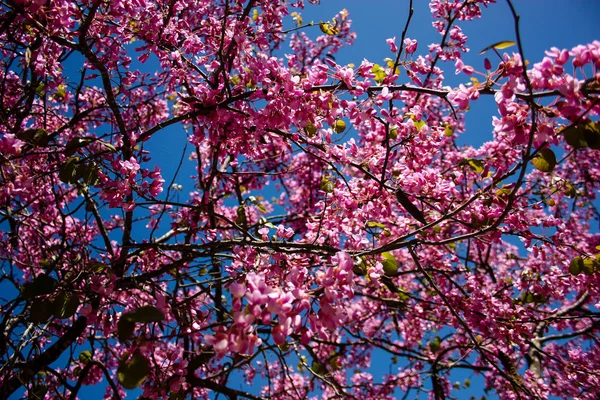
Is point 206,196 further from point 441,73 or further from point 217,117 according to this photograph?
point 441,73

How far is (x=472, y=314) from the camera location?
10.8 ft

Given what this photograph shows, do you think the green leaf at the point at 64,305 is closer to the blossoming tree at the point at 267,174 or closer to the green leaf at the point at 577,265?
the blossoming tree at the point at 267,174

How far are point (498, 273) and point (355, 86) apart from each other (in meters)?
8.35

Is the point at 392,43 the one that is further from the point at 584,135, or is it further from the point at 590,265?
the point at 590,265

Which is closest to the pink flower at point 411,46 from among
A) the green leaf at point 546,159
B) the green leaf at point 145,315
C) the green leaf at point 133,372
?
the green leaf at point 546,159

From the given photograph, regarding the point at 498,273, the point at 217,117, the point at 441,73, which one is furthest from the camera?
the point at 498,273

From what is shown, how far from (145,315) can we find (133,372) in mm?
218

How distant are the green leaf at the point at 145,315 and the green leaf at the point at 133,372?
0.18m

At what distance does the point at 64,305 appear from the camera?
5.85 ft

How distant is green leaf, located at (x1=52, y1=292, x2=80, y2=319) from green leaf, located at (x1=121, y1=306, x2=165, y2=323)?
724 millimetres

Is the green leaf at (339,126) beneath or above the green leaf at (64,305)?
above

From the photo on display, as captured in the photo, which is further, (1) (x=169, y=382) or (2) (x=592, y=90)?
(1) (x=169, y=382)

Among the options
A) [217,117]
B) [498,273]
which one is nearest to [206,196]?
[217,117]

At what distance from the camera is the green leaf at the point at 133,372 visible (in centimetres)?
127
